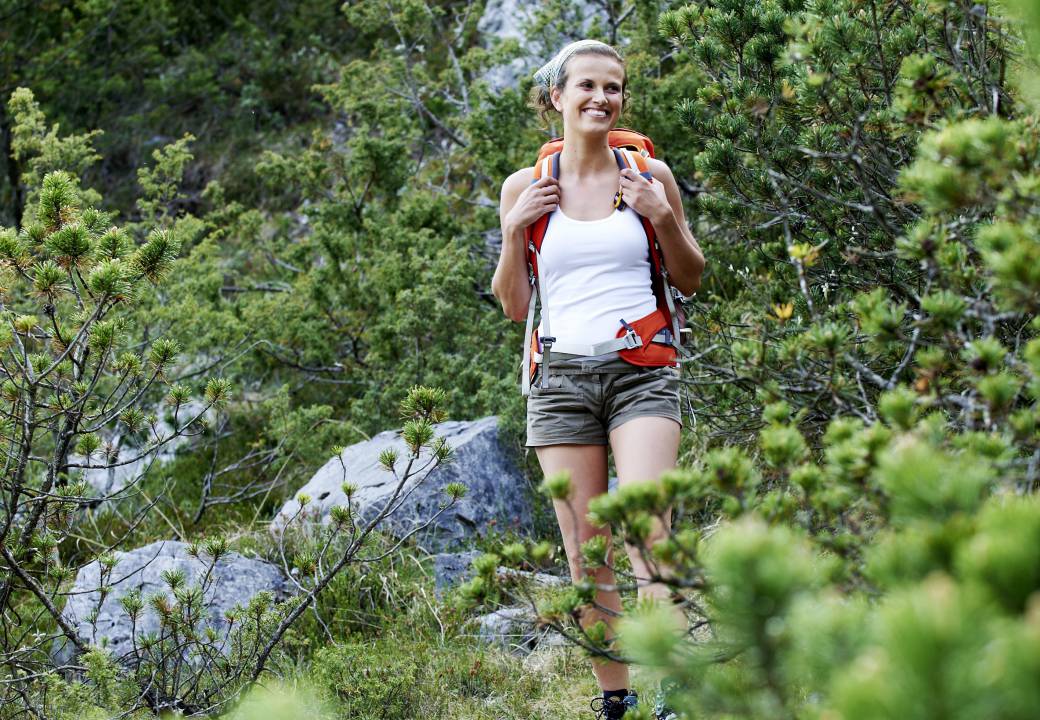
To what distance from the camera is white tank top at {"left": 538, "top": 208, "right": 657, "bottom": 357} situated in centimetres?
315

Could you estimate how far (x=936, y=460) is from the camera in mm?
1166

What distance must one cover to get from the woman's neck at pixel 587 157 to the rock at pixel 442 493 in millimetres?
2405

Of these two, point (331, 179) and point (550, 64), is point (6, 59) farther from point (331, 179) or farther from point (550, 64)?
point (550, 64)

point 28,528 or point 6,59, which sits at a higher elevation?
point 6,59

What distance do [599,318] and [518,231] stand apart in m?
0.41

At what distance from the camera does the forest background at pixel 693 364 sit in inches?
45.6

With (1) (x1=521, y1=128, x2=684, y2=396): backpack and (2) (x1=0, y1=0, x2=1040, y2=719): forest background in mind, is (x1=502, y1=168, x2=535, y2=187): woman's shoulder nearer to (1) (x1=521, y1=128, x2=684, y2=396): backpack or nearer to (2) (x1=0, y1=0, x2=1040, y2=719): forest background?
(1) (x1=521, y1=128, x2=684, y2=396): backpack

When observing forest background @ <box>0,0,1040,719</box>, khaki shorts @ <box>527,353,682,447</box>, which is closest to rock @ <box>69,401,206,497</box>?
forest background @ <box>0,0,1040,719</box>

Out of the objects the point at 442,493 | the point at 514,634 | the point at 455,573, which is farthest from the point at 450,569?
the point at 514,634

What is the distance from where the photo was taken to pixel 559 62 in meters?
3.55

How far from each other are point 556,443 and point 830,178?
1.83m

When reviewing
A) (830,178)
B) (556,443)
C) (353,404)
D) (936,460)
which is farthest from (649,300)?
(353,404)

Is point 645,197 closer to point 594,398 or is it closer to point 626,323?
point 626,323

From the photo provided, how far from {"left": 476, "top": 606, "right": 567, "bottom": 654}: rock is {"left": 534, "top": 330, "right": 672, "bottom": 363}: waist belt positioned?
1.80 metres
